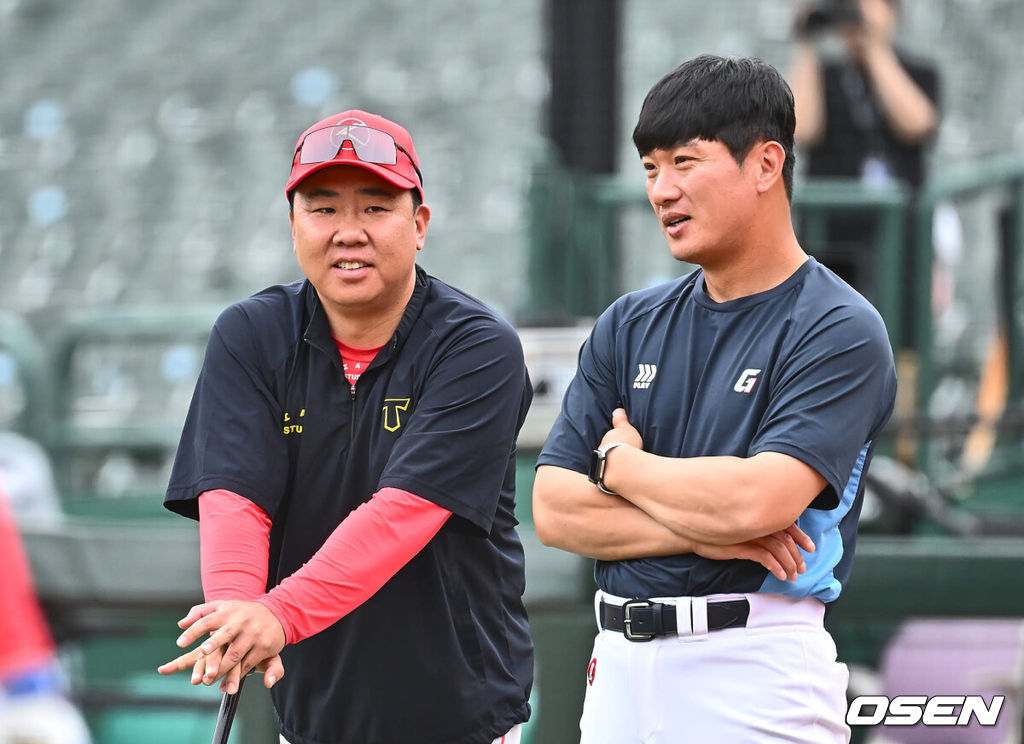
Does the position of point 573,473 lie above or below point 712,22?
Result: below

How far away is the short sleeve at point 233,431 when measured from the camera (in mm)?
2301

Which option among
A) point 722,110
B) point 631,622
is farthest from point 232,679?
point 722,110

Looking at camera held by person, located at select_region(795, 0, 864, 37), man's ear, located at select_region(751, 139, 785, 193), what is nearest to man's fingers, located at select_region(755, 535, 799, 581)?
man's ear, located at select_region(751, 139, 785, 193)

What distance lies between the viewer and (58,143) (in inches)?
402

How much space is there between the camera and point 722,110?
2.29 meters

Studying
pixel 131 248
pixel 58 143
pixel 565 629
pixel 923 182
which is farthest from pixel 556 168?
pixel 58 143

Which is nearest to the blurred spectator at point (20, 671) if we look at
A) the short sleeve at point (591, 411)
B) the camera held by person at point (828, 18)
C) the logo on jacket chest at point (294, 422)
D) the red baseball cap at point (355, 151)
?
the logo on jacket chest at point (294, 422)

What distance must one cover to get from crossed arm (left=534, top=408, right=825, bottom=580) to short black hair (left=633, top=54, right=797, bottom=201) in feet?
1.65

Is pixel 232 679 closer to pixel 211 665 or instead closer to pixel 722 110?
pixel 211 665

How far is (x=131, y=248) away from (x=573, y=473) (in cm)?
800

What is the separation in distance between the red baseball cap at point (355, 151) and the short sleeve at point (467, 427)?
296 millimetres

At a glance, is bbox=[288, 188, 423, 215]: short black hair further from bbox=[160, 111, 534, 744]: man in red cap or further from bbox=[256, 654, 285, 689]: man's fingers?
bbox=[256, 654, 285, 689]: man's fingers

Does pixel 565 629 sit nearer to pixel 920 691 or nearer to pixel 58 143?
pixel 920 691

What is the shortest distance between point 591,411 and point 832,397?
0.47 meters
